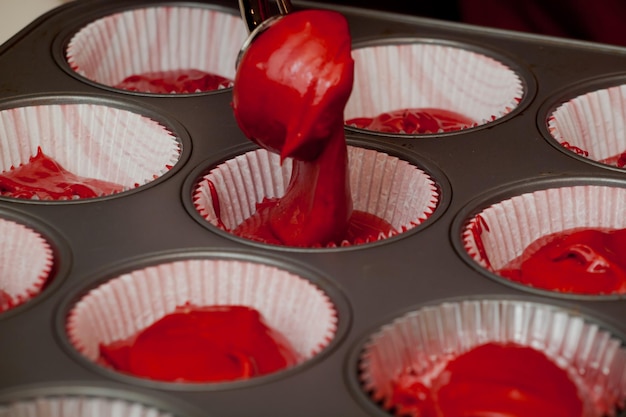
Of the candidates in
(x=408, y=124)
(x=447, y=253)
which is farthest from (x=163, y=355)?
(x=408, y=124)

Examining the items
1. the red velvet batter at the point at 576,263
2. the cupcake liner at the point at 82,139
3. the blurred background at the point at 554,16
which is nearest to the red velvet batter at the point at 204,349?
the red velvet batter at the point at 576,263

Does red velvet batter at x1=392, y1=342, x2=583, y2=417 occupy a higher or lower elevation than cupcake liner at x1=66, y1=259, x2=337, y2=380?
lower

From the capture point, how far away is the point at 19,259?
1938 mm

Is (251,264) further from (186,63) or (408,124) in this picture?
(186,63)

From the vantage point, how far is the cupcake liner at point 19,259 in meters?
1.88

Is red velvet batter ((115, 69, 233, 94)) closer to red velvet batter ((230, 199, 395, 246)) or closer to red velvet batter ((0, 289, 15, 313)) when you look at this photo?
red velvet batter ((230, 199, 395, 246))

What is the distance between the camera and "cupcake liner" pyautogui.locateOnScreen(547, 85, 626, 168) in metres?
2.44

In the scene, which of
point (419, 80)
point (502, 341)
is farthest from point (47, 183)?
point (502, 341)

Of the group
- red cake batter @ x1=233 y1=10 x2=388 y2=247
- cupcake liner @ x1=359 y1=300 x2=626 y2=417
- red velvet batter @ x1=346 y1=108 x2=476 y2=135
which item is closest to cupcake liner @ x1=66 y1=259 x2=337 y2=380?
cupcake liner @ x1=359 y1=300 x2=626 y2=417

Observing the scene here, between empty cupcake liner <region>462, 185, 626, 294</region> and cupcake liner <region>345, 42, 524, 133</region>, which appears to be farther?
cupcake liner <region>345, 42, 524, 133</region>

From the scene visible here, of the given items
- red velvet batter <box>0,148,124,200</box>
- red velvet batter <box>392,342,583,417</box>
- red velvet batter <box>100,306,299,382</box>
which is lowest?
red velvet batter <box>392,342,583,417</box>

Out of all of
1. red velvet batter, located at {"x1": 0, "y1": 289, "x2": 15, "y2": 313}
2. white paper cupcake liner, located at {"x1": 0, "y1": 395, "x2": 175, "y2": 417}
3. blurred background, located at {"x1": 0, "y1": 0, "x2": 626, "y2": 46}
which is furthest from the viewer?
blurred background, located at {"x1": 0, "y1": 0, "x2": 626, "y2": 46}

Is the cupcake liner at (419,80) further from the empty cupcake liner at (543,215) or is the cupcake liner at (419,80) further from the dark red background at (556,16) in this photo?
the dark red background at (556,16)

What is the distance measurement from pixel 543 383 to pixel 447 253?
1.30 feet
